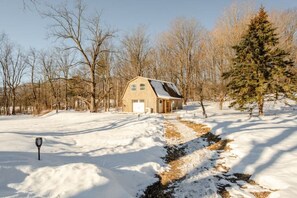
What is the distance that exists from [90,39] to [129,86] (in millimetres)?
9078

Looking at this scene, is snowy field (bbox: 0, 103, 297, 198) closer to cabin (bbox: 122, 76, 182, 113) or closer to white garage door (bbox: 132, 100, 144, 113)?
cabin (bbox: 122, 76, 182, 113)

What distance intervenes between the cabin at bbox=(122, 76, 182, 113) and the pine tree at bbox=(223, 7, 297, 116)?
14293 millimetres

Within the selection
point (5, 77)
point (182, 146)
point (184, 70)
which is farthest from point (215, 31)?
point (5, 77)

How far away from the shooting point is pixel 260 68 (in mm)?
17297

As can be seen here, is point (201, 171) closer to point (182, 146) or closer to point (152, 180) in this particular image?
point (152, 180)

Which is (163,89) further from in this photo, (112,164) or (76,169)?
(76,169)

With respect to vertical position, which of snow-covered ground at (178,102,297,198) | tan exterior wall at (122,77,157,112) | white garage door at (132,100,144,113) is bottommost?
snow-covered ground at (178,102,297,198)

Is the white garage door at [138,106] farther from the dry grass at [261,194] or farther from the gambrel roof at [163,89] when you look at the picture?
the dry grass at [261,194]

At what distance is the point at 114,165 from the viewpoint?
676 cm

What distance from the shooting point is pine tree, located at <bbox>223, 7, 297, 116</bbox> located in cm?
1672

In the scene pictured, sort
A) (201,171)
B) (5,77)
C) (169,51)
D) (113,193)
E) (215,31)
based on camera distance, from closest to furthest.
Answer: (113,193) → (201,171) → (215,31) → (5,77) → (169,51)

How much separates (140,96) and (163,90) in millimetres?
4156

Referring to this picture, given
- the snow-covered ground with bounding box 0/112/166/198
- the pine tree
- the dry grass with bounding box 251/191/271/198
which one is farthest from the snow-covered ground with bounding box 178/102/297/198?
the pine tree

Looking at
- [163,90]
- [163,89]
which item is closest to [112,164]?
[163,90]
